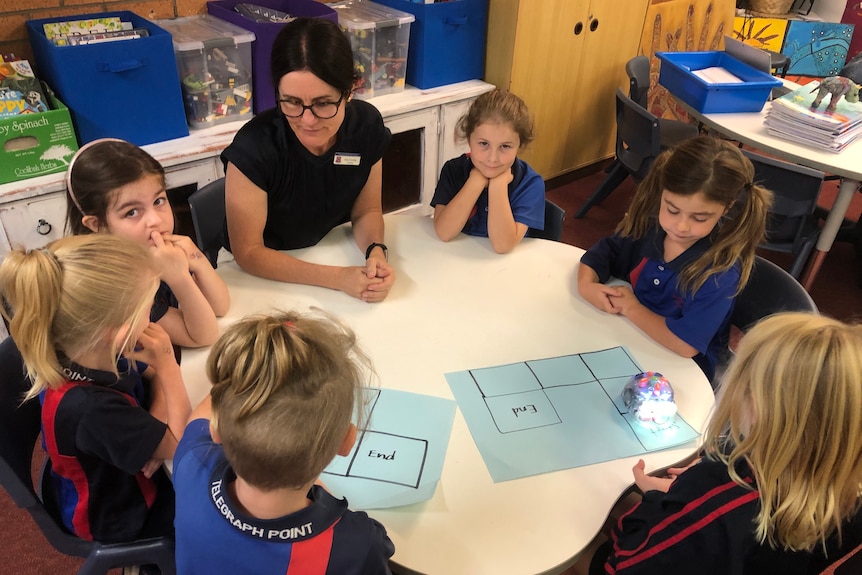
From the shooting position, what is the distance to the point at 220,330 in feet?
4.32

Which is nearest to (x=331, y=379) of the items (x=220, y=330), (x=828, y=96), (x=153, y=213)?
(x=220, y=330)

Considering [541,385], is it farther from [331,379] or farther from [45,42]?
[45,42]

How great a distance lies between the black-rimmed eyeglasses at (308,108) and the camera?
4.74ft

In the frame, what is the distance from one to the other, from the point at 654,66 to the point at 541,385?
2.95 metres

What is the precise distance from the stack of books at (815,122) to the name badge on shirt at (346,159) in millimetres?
1722

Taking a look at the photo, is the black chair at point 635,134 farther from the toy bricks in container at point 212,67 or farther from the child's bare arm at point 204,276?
the child's bare arm at point 204,276

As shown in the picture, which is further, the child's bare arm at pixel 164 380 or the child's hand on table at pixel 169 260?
the child's hand on table at pixel 169 260

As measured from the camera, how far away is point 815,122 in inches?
90.7

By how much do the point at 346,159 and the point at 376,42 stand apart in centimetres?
123

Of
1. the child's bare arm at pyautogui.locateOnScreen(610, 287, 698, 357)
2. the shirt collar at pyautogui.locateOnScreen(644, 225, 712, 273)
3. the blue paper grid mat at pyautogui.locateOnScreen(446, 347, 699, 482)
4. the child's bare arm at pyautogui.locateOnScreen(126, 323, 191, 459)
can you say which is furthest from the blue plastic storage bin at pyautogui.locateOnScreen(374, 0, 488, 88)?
the child's bare arm at pyautogui.locateOnScreen(126, 323, 191, 459)

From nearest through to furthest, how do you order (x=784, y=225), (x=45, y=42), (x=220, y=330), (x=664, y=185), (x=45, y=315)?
(x=45, y=315) → (x=220, y=330) → (x=664, y=185) → (x=45, y=42) → (x=784, y=225)

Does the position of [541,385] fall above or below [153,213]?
below

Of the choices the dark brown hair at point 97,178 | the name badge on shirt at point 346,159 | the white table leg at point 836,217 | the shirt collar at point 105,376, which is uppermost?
the dark brown hair at point 97,178

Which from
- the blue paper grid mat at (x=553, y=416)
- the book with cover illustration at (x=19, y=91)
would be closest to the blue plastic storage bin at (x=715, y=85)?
the blue paper grid mat at (x=553, y=416)
